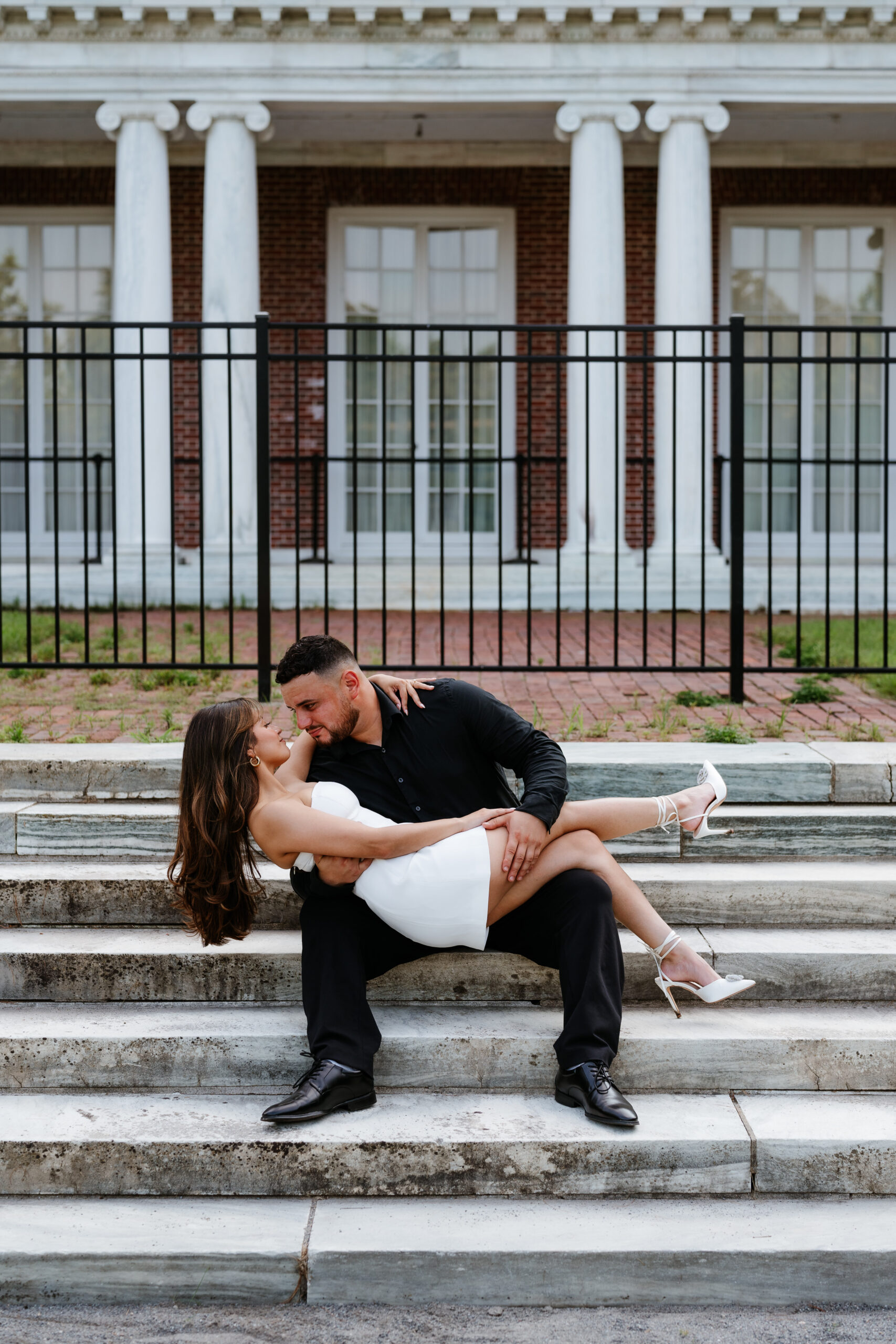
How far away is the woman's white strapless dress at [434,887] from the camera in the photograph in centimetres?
346

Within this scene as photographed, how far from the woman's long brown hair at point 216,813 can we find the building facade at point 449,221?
7.53m

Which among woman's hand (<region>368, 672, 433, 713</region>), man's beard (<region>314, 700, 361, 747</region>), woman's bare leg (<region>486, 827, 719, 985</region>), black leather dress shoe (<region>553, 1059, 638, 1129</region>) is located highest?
woman's hand (<region>368, 672, 433, 713</region>)

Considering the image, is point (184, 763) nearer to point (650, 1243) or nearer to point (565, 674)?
point (650, 1243)

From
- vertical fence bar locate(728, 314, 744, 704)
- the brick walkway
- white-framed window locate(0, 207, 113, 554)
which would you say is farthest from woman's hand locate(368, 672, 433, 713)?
white-framed window locate(0, 207, 113, 554)

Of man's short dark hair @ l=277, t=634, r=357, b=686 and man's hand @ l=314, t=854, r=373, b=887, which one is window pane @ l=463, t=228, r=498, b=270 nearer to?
man's short dark hair @ l=277, t=634, r=357, b=686

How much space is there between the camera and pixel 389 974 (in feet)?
12.4

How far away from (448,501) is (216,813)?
10897 millimetres

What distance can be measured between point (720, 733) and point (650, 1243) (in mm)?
2611

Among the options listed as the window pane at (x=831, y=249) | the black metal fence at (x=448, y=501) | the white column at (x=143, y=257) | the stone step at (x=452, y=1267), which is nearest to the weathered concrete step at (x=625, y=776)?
the black metal fence at (x=448, y=501)

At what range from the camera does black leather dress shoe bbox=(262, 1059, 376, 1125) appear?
3.23 metres

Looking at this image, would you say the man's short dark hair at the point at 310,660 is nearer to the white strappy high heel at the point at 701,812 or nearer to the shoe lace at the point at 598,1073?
the white strappy high heel at the point at 701,812

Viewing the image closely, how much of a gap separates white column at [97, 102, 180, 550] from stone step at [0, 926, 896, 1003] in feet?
27.5

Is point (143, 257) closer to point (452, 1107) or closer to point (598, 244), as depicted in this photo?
point (598, 244)

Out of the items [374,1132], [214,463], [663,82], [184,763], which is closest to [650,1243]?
[374,1132]
